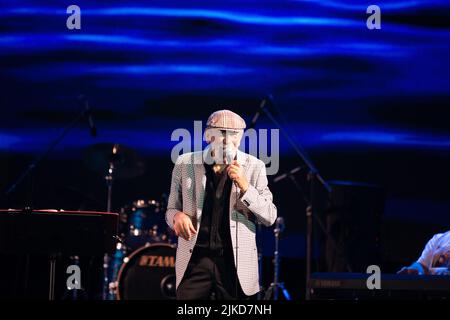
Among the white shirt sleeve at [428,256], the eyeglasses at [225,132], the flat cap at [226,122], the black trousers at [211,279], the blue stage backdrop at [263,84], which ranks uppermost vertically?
the blue stage backdrop at [263,84]

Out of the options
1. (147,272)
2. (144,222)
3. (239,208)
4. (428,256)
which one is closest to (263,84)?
(144,222)

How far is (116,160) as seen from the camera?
6.05 metres

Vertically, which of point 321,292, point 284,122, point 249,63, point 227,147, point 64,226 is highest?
point 249,63

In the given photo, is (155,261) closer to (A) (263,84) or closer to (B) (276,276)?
(B) (276,276)

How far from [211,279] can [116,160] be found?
2724 millimetres

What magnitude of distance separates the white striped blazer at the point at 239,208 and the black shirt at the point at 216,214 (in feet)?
0.08

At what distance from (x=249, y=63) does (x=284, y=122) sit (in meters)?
0.59

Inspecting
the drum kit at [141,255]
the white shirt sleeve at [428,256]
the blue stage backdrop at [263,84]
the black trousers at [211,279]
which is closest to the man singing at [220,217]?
the black trousers at [211,279]

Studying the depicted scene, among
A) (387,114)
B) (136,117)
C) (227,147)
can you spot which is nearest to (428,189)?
(387,114)

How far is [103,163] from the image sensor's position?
6070 mm

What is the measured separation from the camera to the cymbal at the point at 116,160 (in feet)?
19.7

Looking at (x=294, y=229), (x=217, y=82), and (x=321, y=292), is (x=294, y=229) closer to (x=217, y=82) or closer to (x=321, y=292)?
(x=217, y=82)

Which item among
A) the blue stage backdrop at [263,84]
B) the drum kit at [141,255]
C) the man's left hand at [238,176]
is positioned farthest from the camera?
the blue stage backdrop at [263,84]

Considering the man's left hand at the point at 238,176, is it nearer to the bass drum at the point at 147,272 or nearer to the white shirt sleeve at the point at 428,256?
the white shirt sleeve at the point at 428,256
